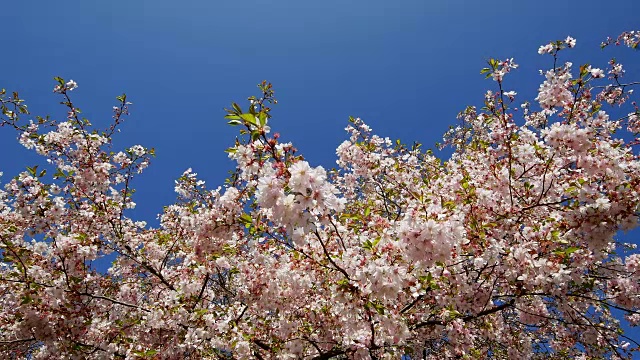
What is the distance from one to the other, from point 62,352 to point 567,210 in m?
8.56

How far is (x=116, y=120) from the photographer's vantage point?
7.95 meters

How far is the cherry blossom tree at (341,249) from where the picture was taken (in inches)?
167

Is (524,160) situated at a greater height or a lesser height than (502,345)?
greater

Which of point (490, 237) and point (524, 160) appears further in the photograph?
point (524, 160)

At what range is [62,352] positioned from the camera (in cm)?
631

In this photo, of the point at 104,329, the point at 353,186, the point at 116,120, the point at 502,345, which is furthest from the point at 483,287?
the point at 116,120

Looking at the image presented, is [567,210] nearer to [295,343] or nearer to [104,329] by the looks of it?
[295,343]

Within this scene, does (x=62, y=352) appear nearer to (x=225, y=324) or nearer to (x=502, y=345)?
(x=225, y=324)

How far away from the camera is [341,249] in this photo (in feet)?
17.1

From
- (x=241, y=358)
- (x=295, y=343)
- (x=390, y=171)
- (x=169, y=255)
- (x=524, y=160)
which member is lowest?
(x=241, y=358)

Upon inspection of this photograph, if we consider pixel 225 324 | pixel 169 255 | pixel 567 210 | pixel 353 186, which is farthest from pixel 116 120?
pixel 567 210

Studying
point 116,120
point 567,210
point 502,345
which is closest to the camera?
point 567,210

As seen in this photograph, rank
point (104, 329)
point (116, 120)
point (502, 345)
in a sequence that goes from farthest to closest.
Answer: point (502, 345) < point (116, 120) < point (104, 329)

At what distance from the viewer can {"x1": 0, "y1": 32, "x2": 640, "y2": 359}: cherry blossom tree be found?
4250 mm
